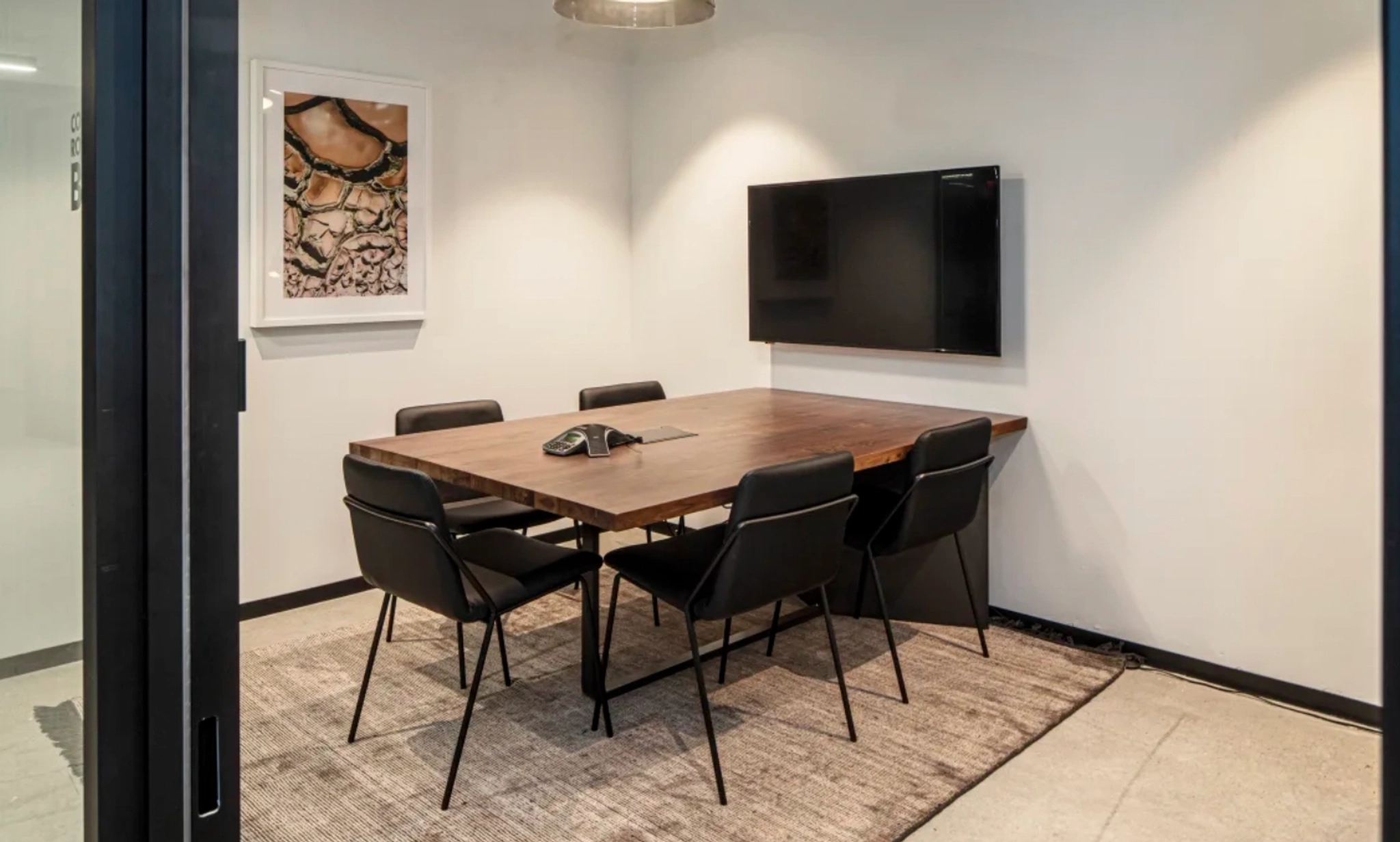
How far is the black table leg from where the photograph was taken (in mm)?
2910

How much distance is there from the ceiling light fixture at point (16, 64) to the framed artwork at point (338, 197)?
311 centimetres

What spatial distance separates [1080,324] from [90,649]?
3.36 metres

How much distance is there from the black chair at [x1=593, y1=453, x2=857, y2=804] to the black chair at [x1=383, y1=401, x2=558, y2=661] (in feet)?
2.97

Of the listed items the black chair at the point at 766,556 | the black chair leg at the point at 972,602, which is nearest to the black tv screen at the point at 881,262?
the black chair leg at the point at 972,602

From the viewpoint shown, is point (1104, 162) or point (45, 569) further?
point (1104, 162)

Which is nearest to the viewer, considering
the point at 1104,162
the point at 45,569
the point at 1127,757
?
the point at 45,569

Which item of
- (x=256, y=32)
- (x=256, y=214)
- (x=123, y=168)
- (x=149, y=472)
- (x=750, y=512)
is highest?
(x=256, y=32)

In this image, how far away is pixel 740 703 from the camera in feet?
10.3

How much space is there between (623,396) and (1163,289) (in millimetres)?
2096

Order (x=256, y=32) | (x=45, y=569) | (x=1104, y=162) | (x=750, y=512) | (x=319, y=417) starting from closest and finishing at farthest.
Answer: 1. (x=45, y=569)
2. (x=750, y=512)
3. (x=1104, y=162)
4. (x=256, y=32)
5. (x=319, y=417)

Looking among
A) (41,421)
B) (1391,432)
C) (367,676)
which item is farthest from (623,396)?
(1391,432)

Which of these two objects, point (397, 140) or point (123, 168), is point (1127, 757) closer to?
point (123, 168)

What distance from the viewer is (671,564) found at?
2.93 metres

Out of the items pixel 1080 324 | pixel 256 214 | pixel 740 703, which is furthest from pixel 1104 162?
pixel 256 214
